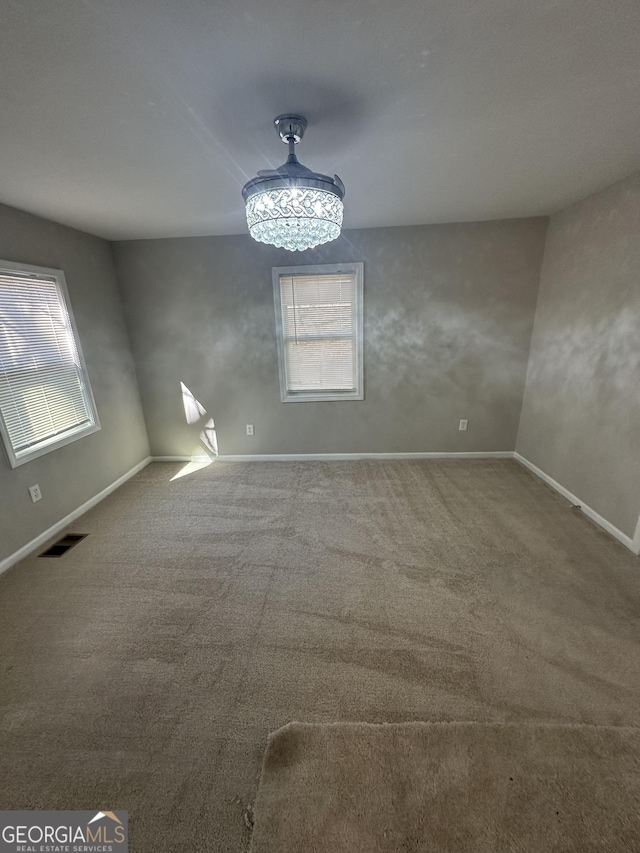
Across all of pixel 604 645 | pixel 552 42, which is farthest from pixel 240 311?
pixel 604 645

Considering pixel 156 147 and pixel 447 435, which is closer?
pixel 156 147

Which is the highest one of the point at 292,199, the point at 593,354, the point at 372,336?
the point at 292,199

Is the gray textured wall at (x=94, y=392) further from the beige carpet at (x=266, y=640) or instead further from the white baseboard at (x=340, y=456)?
the white baseboard at (x=340, y=456)

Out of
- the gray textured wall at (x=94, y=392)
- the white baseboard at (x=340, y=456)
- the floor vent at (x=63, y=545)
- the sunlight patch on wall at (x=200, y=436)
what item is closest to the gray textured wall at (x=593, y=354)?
the white baseboard at (x=340, y=456)

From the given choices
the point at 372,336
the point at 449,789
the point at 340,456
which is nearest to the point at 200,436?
the point at 340,456

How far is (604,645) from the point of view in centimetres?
158

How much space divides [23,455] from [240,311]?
2161mm

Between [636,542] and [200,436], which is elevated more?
[200,436]

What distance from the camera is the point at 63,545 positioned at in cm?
244

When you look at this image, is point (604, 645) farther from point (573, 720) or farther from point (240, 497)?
point (240, 497)

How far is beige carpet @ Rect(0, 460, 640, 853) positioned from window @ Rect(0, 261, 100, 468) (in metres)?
0.82

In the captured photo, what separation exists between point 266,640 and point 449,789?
91 cm

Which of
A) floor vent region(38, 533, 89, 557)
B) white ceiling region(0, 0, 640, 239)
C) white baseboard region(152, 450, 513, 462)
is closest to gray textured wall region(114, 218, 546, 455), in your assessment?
white baseboard region(152, 450, 513, 462)

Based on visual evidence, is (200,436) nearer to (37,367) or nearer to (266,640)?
(37,367)
